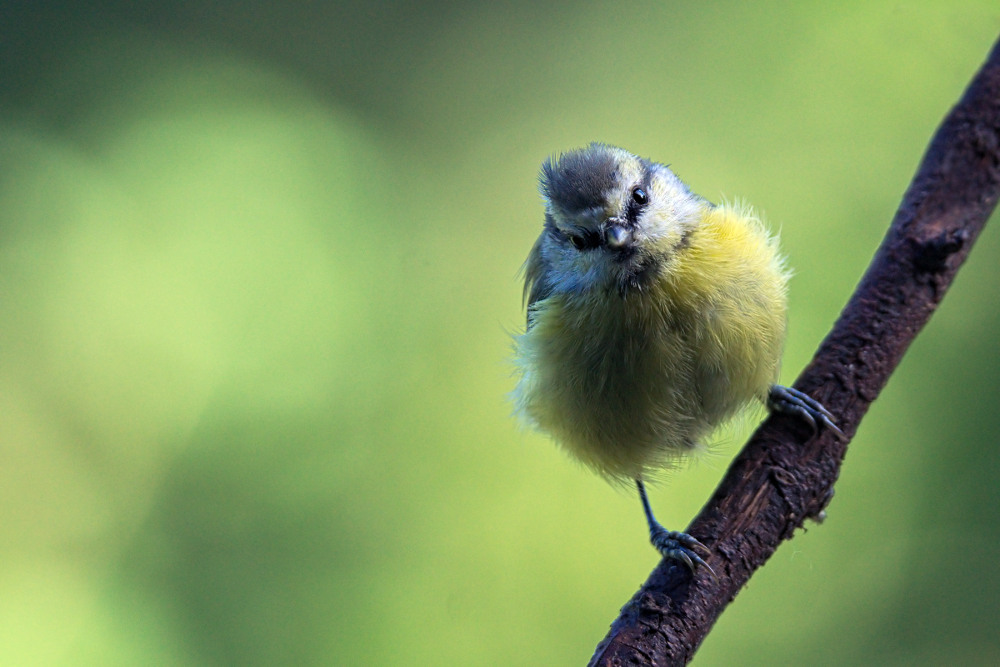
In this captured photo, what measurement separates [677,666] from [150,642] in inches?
90.7

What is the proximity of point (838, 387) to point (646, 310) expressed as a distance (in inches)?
15.7

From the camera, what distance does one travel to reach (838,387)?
1.69 meters

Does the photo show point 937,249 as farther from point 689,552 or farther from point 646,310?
point 689,552

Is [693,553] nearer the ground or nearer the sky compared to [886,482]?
nearer the ground

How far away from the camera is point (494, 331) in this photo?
11.1ft

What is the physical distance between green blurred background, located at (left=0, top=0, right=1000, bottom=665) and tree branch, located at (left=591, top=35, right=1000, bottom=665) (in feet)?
3.76

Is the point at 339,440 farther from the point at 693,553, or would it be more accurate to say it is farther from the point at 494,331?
the point at 693,553

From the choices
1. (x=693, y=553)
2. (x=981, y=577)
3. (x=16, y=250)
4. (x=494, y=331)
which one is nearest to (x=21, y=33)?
(x=16, y=250)

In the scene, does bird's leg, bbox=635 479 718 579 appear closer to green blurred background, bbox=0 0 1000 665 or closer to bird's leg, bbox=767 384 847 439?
bird's leg, bbox=767 384 847 439

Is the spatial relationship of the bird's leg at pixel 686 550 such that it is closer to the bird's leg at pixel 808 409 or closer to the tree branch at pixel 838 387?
the tree branch at pixel 838 387

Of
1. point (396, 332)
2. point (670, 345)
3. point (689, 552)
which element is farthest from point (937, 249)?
point (396, 332)

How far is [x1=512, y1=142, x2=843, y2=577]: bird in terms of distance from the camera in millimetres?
1854

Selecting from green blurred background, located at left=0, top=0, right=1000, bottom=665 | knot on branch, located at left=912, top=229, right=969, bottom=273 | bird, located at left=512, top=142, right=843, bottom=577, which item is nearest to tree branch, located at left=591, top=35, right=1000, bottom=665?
knot on branch, located at left=912, top=229, right=969, bottom=273

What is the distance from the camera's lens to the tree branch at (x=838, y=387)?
1528 millimetres
